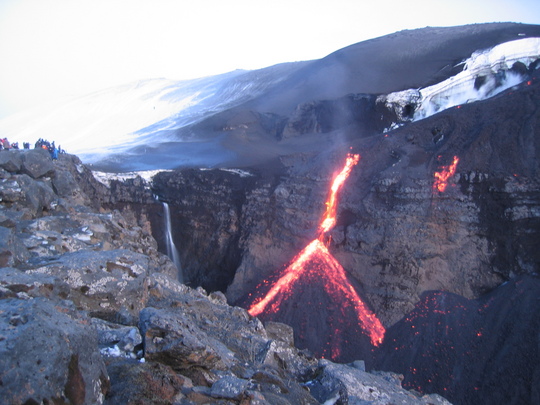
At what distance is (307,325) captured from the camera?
1580 cm

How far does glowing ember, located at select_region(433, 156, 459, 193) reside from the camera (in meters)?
16.0

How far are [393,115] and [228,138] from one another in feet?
40.5

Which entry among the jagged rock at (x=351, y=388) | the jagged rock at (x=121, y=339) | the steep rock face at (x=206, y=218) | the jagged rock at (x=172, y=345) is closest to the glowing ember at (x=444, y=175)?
the steep rock face at (x=206, y=218)

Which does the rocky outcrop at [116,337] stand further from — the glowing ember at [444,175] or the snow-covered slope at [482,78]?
the snow-covered slope at [482,78]

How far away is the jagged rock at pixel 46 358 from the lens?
285 centimetres

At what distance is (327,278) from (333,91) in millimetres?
19652

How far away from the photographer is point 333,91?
32.5 meters

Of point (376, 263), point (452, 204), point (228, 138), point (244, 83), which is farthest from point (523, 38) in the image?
point (244, 83)

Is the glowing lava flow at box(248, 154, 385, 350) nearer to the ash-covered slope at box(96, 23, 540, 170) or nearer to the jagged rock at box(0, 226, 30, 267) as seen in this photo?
the ash-covered slope at box(96, 23, 540, 170)

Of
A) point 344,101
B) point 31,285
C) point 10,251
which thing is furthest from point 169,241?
point 31,285

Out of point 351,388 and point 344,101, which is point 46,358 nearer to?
point 351,388

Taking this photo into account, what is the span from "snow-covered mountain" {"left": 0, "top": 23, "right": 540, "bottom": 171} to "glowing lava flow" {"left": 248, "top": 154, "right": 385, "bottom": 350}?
28.5 feet

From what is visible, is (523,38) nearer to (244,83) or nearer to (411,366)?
(411,366)

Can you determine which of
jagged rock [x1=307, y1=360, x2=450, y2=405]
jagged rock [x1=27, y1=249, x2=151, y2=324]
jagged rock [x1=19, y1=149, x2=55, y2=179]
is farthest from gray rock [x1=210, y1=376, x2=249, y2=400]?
jagged rock [x1=19, y1=149, x2=55, y2=179]
